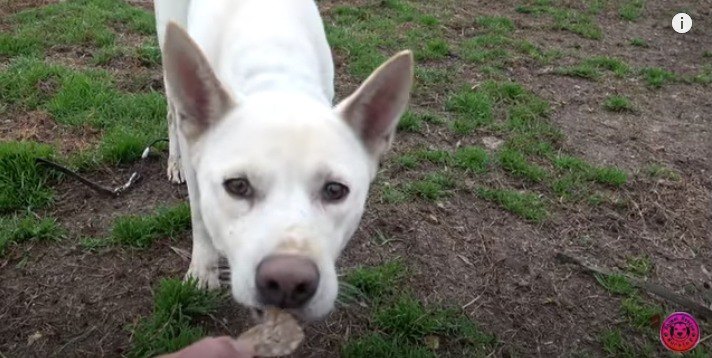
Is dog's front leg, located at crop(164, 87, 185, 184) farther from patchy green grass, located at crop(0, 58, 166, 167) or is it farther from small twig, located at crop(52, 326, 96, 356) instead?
small twig, located at crop(52, 326, 96, 356)

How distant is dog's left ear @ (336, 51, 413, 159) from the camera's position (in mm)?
2324

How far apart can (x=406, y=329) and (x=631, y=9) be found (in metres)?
8.07

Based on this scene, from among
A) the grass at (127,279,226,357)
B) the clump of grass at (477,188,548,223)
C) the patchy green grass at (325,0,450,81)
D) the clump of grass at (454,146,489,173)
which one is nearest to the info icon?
the patchy green grass at (325,0,450,81)

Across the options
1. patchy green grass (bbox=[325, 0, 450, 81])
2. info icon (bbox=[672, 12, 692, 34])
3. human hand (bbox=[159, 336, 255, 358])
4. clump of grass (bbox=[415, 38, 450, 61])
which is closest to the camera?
human hand (bbox=[159, 336, 255, 358])

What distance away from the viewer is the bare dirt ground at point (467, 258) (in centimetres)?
304

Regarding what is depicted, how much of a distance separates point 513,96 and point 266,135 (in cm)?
418

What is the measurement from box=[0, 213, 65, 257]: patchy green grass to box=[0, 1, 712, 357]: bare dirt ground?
2.6 inches

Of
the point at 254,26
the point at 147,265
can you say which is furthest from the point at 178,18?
the point at 147,265

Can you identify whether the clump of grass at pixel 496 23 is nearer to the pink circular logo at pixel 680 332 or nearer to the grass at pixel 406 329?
the pink circular logo at pixel 680 332

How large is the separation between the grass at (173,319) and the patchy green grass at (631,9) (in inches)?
320

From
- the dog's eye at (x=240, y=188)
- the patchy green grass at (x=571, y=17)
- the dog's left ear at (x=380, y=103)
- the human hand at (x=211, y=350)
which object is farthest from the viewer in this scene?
the patchy green grass at (x=571, y=17)

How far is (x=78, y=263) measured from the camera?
3.31m

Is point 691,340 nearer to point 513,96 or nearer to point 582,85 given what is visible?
point 513,96

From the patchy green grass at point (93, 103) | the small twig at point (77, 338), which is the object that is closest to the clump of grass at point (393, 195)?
the patchy green grass at point (93, 103)
